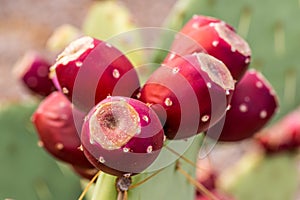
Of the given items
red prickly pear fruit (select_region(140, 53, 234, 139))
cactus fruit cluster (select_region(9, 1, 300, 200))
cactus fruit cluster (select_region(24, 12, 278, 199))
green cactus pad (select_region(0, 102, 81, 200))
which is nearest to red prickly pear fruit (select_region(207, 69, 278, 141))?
cactus fruit cluster (select_region(9, 1, 300, 200))

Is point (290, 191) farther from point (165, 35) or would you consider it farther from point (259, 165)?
point (165, 35)

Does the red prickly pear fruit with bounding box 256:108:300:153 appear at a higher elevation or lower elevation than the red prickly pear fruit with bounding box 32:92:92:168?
lower

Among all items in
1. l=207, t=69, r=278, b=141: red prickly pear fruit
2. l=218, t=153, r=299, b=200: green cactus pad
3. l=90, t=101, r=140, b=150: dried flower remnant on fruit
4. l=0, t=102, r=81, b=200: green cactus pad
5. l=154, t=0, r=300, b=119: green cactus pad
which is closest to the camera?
l=90, t=101, r=140, b=150: dried flower remnant on fruit

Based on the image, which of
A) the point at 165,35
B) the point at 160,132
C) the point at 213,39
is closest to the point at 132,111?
the point at 160,132

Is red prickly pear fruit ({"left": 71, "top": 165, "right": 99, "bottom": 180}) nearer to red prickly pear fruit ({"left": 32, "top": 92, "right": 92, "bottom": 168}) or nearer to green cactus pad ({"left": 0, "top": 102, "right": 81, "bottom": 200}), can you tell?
red prickly pear fruit ({"left": 32, "top": 92, "right": 92, "bottom": 168})

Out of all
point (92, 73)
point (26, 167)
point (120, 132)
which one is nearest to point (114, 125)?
point (120, 132)

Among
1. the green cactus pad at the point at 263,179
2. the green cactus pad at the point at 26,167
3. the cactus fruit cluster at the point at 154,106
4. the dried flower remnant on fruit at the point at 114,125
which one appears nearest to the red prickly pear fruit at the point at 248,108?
the cactus fruit cluster at the point at 154,106
